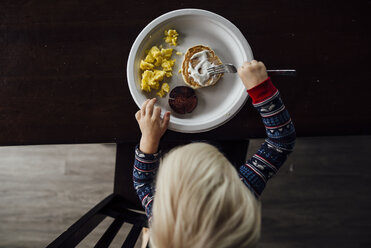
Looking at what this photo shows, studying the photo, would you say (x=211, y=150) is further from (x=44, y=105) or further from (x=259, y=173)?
(x=44, y=105)

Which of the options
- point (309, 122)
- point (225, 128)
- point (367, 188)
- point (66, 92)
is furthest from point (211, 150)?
point (367, 188)

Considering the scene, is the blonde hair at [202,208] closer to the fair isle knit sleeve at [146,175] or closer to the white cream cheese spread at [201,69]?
the fair isle knit sleeve at [146,175]

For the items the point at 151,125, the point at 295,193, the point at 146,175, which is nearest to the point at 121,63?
the point at 151,125

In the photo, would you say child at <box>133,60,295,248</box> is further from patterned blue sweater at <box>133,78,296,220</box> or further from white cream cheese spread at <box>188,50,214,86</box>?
white cream cheese spread at <box>188,50,214,86</box>

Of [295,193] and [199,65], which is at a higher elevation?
[199,65]

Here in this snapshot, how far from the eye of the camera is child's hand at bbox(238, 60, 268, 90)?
67 centimetres

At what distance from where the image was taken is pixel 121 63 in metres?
0.75

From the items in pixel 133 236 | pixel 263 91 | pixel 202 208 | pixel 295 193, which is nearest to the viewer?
pixel 202 208

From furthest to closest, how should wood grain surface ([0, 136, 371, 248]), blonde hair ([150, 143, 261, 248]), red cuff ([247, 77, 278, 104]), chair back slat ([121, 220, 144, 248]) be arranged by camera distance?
wood grain surface ([0, 136, 371, 248]) < chair back slat ([121, 220, 144, 248]) < red cuff ([247, 77, 278, 104]) < blonde hair ([150, 143, 261, 248])

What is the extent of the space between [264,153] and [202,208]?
0.26 metres

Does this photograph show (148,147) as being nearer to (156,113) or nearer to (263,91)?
(156,113)

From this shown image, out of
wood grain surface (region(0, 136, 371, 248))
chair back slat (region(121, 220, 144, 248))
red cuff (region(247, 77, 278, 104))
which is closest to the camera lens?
red cuff (region(247, 77, 278, 104))

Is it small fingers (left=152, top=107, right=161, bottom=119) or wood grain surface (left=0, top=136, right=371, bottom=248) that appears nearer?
small fingers (left=152, top=107, right=161, bottom=119)

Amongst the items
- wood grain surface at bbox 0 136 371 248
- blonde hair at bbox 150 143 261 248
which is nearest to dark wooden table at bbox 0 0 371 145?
blonde hair at bbox 150 143 261 248
